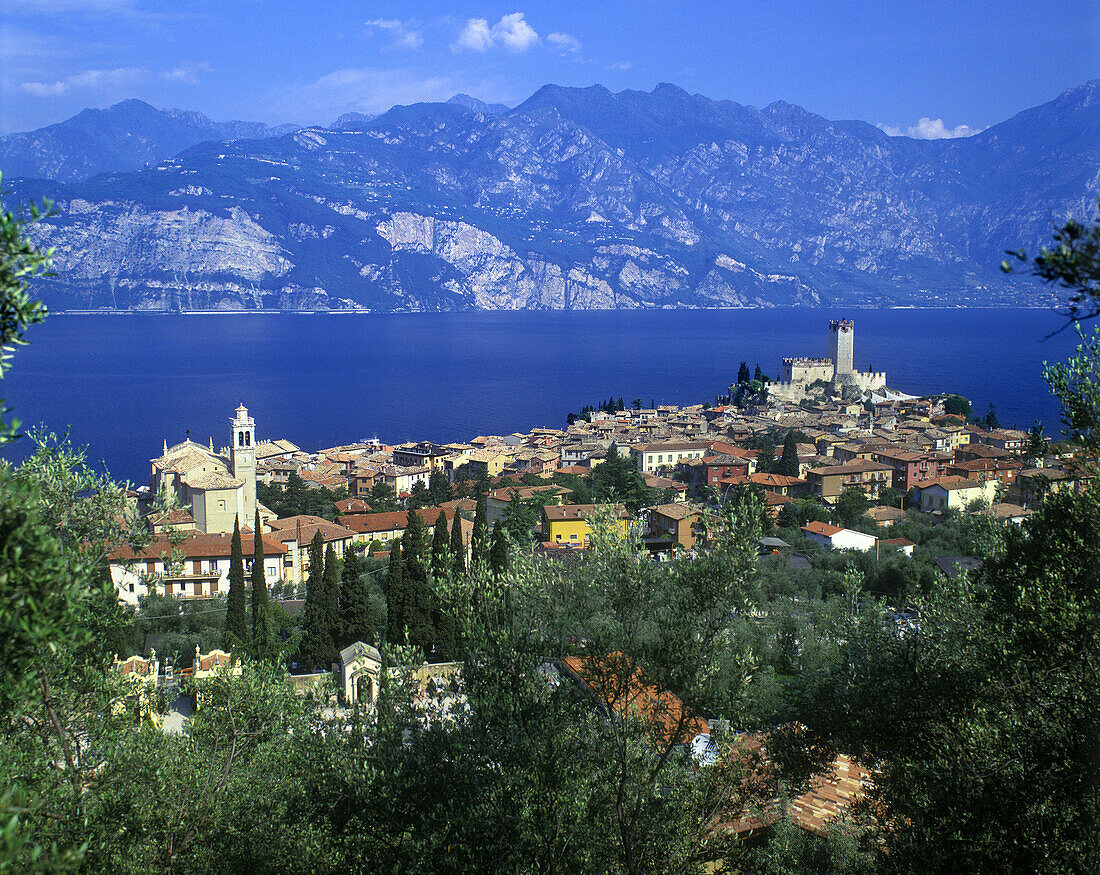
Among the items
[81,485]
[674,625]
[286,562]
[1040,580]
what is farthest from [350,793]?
[286,562]

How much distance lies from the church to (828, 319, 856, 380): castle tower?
48796mm

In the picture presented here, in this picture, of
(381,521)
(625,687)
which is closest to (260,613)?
(381,521)

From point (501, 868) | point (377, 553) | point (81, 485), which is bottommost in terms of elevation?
point (377, 553)

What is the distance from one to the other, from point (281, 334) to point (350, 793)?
139 meters

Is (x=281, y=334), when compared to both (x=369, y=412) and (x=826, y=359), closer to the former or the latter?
(x=369, y=412)

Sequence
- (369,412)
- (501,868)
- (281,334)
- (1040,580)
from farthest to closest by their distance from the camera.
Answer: (281,334) → (369,412) → (1040,580) → (501,868)

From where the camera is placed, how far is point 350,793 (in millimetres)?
5512

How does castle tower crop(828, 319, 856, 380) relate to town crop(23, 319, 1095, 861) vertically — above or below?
above

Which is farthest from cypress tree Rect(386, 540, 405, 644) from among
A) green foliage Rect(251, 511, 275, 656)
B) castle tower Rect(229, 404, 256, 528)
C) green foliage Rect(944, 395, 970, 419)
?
green foliage Rect(944, 395, 970, 419)

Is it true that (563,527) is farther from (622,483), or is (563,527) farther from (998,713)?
(998,713)

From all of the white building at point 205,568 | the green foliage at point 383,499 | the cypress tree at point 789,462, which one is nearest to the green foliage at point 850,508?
the cypress tree at point 789,462

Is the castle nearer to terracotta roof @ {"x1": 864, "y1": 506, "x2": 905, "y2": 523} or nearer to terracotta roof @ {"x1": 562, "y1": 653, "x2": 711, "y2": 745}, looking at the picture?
terracotta roof @ {"x1": 864, "y1": 506, "x2": 905, "y2": 523}

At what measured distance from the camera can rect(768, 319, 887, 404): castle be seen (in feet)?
206

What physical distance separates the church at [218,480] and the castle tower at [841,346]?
48.8m
